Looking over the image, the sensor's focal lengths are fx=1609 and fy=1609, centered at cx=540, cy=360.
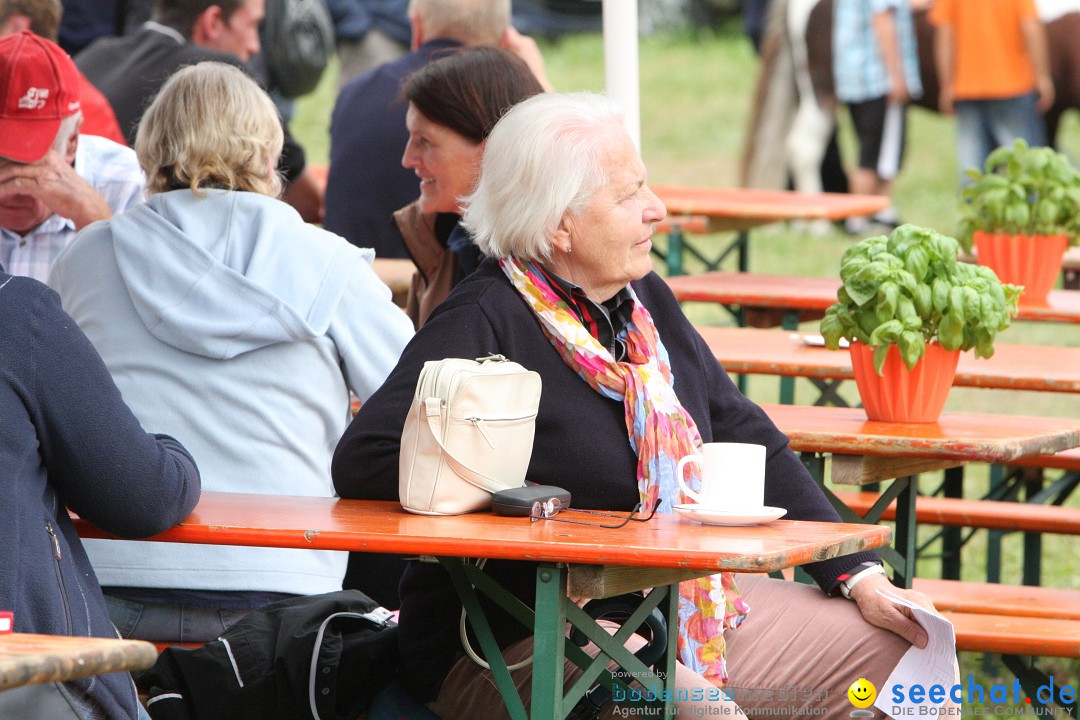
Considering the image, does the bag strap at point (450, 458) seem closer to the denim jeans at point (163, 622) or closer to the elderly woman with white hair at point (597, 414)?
the elderly woman with white hair at point (597, 414)

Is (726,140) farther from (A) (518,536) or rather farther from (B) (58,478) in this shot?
(B) (58,478)

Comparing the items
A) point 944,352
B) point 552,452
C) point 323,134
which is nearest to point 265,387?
point 552,452

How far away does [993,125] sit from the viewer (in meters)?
12.6

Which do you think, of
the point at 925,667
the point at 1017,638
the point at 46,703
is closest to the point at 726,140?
the point at 1017,638

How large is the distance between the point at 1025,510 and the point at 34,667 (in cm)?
338

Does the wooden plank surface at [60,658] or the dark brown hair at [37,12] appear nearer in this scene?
the wooden plank surface at [60,658]

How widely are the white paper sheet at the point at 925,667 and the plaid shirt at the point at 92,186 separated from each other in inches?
85.3

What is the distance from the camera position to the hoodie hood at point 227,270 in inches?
→ 112

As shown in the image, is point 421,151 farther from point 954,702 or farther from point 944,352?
point 954,702

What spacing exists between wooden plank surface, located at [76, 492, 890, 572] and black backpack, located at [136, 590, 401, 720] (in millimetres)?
273


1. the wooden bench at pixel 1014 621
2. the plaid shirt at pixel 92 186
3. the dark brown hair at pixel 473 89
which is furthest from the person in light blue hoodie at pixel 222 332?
the wooden bench at pixel 1014 621

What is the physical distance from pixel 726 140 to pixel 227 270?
42.9 ft

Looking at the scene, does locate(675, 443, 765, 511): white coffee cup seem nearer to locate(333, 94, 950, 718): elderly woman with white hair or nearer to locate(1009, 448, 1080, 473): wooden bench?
locate(333, 94, 950, 718): elderly woman with white hair

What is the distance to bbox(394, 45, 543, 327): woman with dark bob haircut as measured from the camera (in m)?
3.51
